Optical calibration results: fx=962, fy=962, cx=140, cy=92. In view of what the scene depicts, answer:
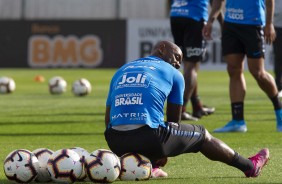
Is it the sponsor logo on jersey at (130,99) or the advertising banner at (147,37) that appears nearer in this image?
the sponsor logo on jersey at (130,99)

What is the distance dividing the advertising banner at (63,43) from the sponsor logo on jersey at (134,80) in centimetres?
2357

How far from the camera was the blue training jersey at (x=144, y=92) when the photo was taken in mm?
7434

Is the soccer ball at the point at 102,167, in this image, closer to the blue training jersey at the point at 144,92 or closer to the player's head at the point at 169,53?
the blue training jersey at the point at 144,92

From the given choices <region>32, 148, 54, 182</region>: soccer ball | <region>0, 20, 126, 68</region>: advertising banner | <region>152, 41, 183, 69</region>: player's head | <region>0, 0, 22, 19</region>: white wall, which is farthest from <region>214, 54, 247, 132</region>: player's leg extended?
<region>0, 0, 22, 19</region>: white wall

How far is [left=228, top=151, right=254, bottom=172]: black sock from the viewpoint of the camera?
7695mm

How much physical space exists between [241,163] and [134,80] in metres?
1.10

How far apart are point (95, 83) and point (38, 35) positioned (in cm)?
847

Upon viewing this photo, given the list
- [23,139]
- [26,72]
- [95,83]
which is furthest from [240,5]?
[26,72]

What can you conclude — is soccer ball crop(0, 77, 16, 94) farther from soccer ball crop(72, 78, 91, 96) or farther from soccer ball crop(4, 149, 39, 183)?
soccer ball crop(4, 149, 39, 183)

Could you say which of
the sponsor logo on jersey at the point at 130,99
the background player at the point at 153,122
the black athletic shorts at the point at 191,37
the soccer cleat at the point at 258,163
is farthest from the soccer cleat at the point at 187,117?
the sponsor logo on jersey at the point at 130,99

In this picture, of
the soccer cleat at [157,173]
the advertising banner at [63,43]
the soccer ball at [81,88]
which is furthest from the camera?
the advertising banner at [63,43]

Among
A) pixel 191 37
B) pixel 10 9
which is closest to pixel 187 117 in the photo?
pixel 191 37

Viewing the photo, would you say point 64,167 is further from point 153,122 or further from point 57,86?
point 57,86

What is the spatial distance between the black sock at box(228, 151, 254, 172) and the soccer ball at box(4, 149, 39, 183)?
1.58 m
